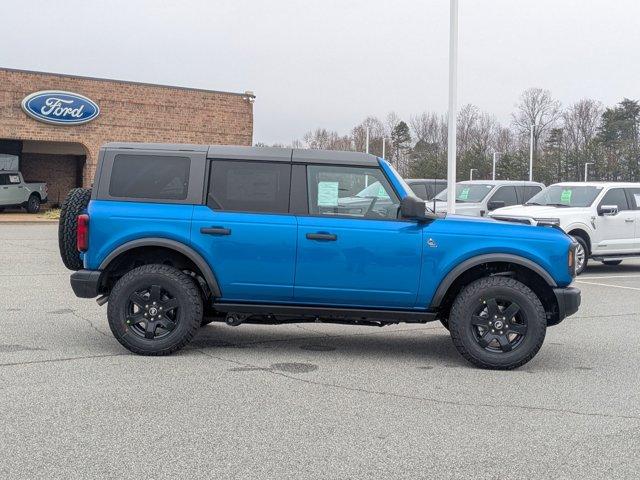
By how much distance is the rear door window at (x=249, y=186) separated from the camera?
6906 mm

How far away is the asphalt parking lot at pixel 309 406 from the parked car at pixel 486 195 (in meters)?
10.0

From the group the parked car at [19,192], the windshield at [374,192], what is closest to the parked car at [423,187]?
the windshield at [374,192]

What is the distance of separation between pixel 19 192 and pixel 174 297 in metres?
26.3

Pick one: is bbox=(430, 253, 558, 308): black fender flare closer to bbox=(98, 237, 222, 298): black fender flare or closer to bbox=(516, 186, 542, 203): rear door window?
bbox=(98, 237, 222, 298): black fender flare

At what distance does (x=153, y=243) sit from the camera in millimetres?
6773

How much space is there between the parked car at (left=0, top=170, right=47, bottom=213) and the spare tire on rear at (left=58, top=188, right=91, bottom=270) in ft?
82.3

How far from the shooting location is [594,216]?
1490cm

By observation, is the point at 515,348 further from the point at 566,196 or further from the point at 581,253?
the point at 566,196

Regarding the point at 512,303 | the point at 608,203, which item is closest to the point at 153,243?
the point at 512,303

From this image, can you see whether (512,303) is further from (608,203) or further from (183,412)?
(608,203)

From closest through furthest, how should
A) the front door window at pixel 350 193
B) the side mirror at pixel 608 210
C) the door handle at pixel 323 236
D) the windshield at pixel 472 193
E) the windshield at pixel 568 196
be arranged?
the door handle at pixel 323 236 → the front door window at pixel 350 193 → the side mirror at pixel 608 210 → the windshield at pixel 568 196 → the windshield at pixel 472 193

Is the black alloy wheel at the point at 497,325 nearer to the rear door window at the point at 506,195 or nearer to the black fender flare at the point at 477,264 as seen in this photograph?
the black fender flare at the point at 477,264

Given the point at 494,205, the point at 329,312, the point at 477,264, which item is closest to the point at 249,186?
the point at 329,312

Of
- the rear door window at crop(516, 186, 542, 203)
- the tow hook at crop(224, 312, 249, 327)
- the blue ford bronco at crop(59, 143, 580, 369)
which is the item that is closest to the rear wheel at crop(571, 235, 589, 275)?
the rear door window at crop(516, 186, 542, 203)
